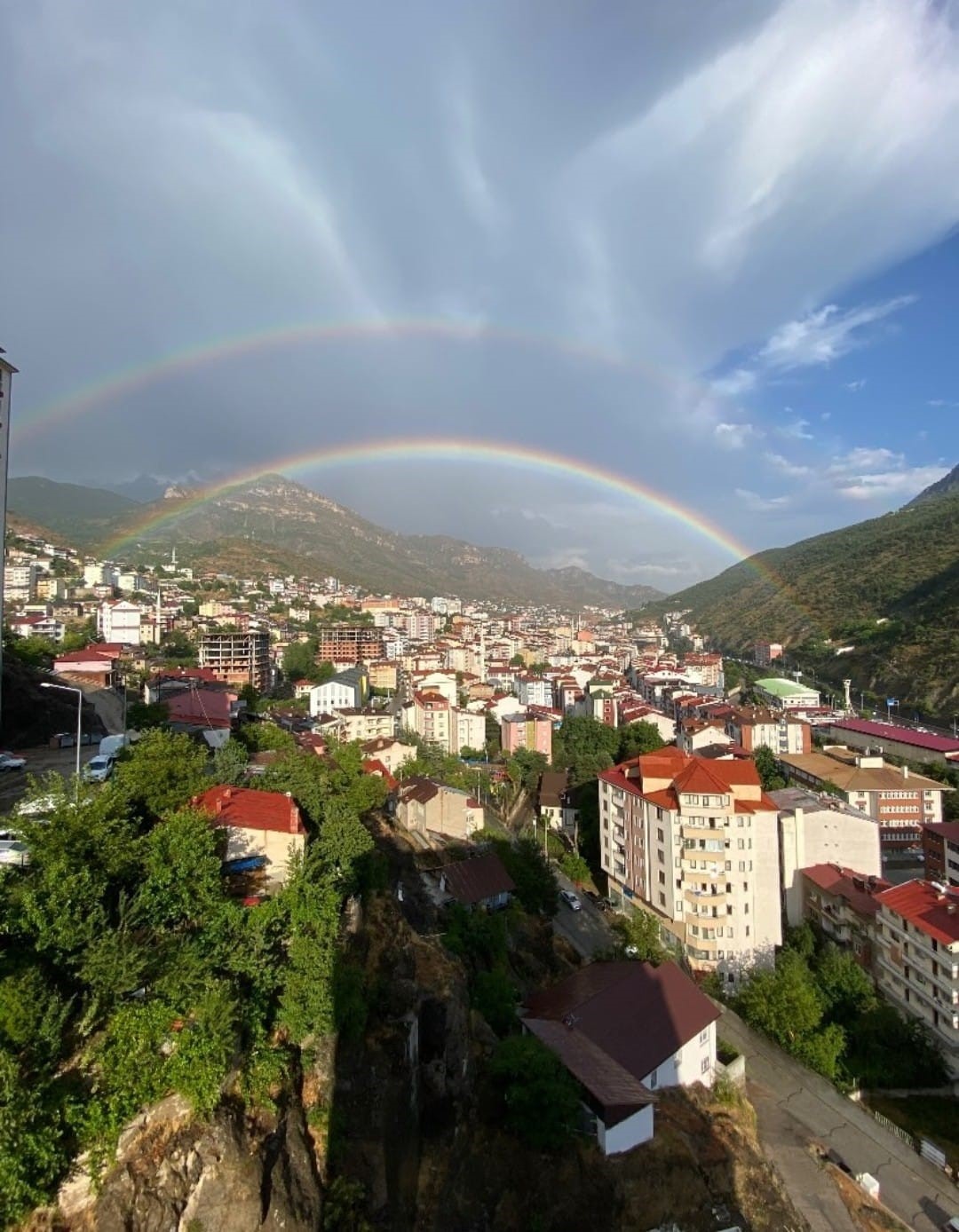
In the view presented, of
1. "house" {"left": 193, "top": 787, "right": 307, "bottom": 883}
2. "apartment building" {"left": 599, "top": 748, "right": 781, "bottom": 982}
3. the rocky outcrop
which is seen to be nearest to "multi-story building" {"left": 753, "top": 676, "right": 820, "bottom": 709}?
"apartment building" {"left": 599, "top": 748, "right": 781, "bottom": 982}

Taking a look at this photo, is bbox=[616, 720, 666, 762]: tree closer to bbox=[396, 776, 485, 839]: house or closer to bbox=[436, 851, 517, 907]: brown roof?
bbox=[396, 776, 485, 839]: house

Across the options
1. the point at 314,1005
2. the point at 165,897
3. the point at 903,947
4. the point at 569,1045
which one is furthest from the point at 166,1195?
the point at 903,947

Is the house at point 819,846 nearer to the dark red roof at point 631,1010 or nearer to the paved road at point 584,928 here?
the paved road at point 584,928

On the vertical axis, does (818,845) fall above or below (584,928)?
above

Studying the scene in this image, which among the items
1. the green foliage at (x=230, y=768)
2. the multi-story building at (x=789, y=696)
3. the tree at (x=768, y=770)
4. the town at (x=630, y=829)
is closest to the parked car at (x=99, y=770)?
the town at (x=630, y=829)

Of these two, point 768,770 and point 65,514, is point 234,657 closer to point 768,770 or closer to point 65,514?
point 768,770

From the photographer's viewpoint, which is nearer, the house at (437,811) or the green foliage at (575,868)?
the house at (437,811)

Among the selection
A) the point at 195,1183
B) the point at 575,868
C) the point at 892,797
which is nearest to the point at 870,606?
the point at 892,797
